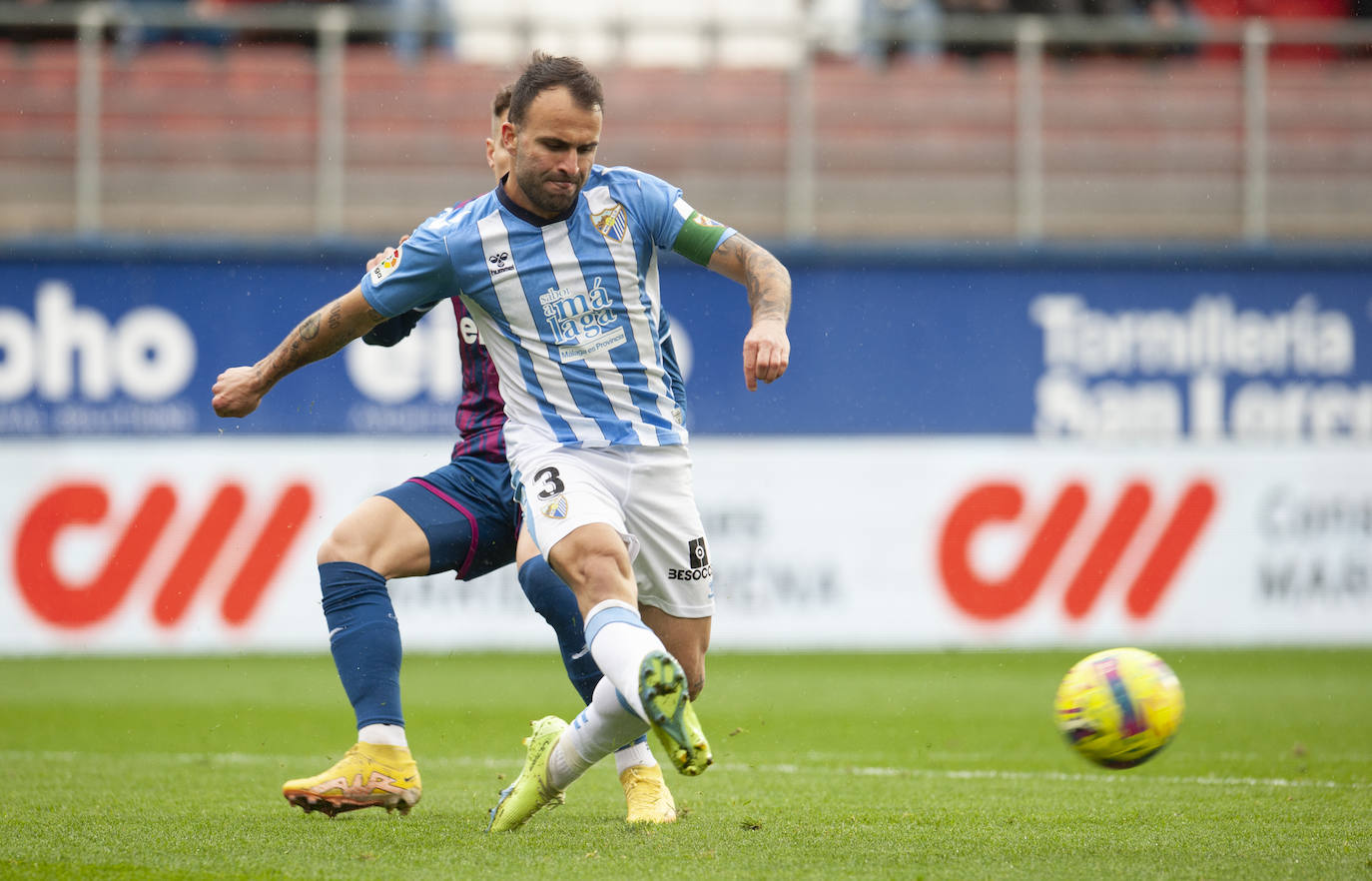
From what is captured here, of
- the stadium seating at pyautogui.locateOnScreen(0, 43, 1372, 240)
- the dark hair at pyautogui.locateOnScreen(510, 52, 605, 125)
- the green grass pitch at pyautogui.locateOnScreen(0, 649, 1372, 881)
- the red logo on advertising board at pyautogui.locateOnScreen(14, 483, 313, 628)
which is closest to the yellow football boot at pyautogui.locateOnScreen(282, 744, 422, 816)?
the green grass pitch at pyautogui.locateOnScreen(0, 649, 1372, 881)

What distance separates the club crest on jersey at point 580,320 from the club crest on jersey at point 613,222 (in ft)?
0.45

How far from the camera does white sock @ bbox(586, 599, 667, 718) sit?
150 inches

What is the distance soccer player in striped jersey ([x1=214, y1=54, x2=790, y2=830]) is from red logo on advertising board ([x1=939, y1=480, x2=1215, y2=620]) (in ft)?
21.6

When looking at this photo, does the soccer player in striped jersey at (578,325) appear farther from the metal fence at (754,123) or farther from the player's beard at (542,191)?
the metal fence at (754,123)

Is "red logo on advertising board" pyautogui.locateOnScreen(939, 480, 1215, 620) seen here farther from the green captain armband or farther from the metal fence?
the green captain armband

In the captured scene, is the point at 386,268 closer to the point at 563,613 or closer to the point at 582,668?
the point at 563,613

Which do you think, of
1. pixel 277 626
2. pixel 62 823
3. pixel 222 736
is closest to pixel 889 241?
pixel 277 626

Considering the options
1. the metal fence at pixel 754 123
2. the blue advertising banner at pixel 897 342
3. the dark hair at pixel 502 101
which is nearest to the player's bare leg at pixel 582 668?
the dark hair at pixel 502 101

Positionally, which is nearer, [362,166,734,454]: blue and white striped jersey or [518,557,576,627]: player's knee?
[362,166,734,454]: blue and white striped jersey

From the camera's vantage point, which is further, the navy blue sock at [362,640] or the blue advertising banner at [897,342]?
the blue advertising banner at [897,342]

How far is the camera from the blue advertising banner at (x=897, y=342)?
11.6 meters

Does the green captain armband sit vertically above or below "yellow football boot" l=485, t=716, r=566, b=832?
above

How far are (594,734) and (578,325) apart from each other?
116 cm

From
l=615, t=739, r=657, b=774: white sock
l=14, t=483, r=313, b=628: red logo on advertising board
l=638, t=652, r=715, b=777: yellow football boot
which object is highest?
l=638, t=652, r=715, b=777: yellow football boot
